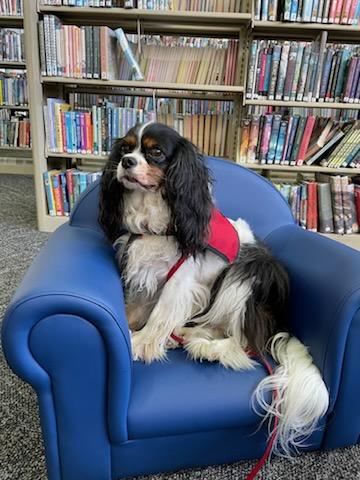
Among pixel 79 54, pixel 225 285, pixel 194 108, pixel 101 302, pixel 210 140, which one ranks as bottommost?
pixel 225 285

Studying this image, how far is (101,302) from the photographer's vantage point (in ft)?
2.53

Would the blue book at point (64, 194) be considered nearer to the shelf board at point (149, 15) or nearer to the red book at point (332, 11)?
the shelf board at point (149, 15)

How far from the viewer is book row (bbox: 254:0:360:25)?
233cm

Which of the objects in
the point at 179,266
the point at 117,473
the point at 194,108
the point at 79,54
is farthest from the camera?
the point at 194,108

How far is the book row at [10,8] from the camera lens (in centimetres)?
419

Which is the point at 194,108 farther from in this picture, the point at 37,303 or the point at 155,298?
the point at 37,303

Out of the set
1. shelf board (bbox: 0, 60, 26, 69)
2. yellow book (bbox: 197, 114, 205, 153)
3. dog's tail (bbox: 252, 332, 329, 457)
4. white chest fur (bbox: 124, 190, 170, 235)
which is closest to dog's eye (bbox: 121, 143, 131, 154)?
white chest fur (bbox: 124, 190, 170, 235)

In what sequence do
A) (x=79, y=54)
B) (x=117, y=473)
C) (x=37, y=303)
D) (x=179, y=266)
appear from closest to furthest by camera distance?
(x=37, y=303)
(x=117, y=473)
(x=179, y=266)
(x=79, y=54)

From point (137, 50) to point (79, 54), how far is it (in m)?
0.39

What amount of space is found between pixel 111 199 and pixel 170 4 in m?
1.87

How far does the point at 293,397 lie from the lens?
2.88ft

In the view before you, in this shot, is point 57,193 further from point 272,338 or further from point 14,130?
point 14,130

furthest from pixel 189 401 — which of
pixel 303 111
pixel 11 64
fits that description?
pixel 11 64

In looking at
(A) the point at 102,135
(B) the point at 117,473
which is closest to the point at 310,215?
(A) the point at 102,135
